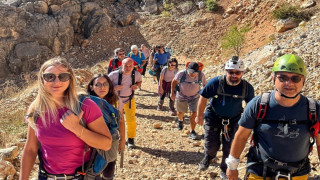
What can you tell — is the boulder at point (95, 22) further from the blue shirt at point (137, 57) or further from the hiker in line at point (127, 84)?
the hiker in line at point (127, 84)

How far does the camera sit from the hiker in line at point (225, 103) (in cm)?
403

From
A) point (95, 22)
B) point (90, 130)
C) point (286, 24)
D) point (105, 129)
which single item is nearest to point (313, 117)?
point (105, 129)

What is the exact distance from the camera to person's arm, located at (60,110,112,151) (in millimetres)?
2096

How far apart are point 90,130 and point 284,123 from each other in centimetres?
156

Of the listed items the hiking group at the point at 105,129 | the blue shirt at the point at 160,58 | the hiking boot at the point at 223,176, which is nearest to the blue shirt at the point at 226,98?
the hiking boot at the point at 223,176

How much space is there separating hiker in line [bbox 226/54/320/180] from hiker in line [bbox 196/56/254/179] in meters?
1.46

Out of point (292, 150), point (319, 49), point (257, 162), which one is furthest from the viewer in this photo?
point (319, 49)

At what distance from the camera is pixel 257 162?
2670 millimetres

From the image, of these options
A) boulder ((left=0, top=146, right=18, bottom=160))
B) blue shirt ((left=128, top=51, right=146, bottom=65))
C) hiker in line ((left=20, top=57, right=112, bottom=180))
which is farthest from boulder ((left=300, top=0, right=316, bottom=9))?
hiker in line ((left=20, top=57, right=112, bottom=180))

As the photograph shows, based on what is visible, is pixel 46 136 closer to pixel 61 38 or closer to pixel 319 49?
pixel 319 49

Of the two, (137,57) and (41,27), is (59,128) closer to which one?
(137,57)

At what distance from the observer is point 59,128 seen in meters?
2.23

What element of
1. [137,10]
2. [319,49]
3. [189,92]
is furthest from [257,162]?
[137,10]

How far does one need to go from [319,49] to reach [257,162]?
7818mm
